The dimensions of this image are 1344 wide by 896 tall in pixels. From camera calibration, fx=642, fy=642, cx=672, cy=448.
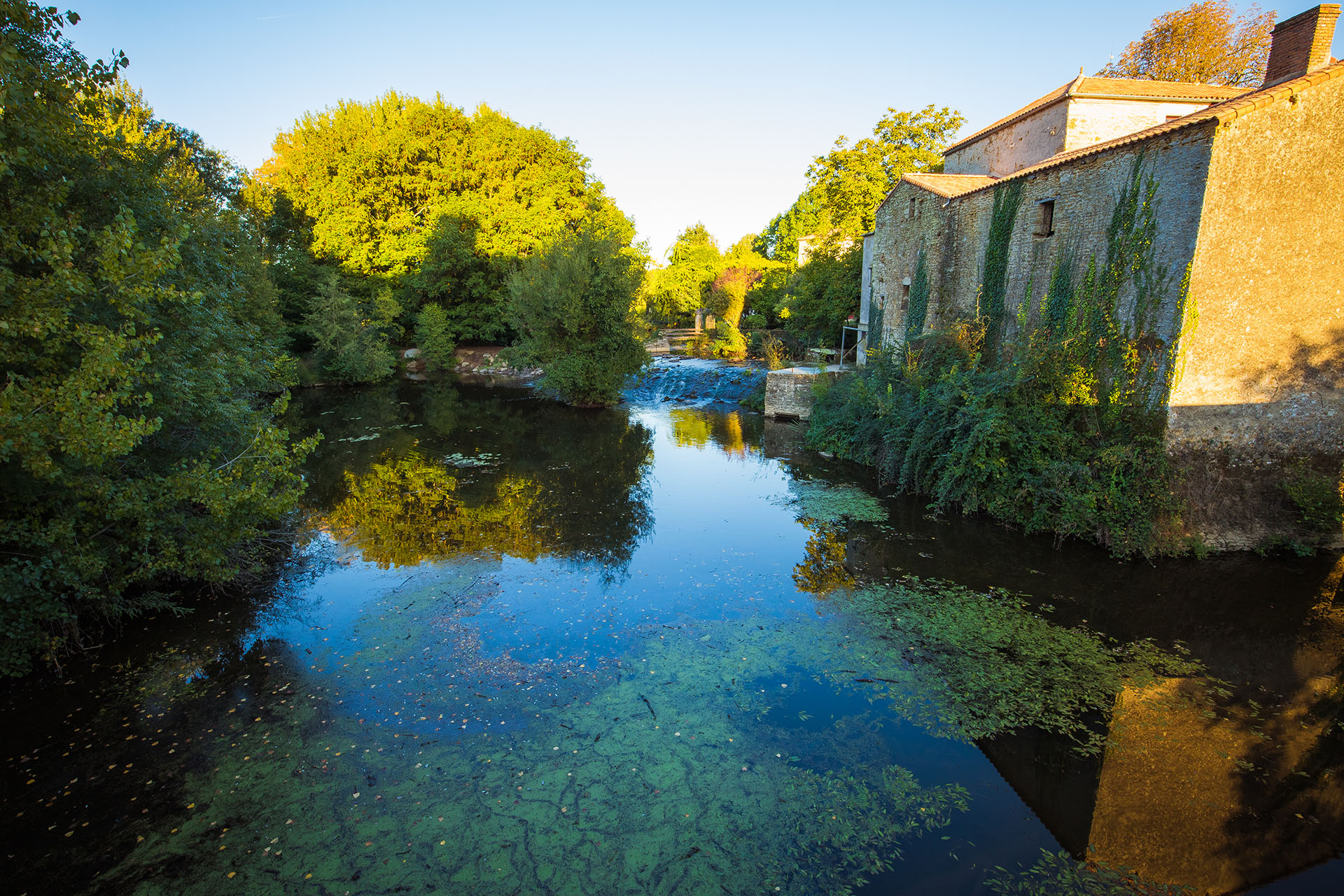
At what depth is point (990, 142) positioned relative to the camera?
1938 cm

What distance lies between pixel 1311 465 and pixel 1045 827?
336 inches

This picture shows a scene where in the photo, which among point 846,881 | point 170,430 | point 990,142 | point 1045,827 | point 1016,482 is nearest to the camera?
point 846,881

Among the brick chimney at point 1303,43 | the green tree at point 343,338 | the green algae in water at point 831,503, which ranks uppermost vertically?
the brick chimney at point 1303,43

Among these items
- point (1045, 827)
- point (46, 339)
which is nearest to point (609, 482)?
point (46, 339)

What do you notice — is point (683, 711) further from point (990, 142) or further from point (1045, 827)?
point (990, 142)

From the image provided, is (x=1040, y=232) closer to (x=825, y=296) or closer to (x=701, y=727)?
(x=701, y=727)

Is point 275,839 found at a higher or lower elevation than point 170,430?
lower

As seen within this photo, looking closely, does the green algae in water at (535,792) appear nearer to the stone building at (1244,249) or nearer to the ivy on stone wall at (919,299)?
the stone building at (1244,249)

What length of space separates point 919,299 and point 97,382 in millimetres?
17356

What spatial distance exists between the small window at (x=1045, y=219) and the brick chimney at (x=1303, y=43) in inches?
126

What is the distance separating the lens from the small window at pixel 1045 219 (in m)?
12.2

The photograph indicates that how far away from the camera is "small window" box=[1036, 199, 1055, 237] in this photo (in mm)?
12188

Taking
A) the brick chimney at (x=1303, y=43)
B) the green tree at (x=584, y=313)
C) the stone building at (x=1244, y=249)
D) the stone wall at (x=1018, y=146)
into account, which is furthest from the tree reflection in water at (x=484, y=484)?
the stone wall at (x=1018, y=146)

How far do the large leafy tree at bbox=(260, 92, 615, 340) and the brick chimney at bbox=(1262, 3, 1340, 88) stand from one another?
24165mm
